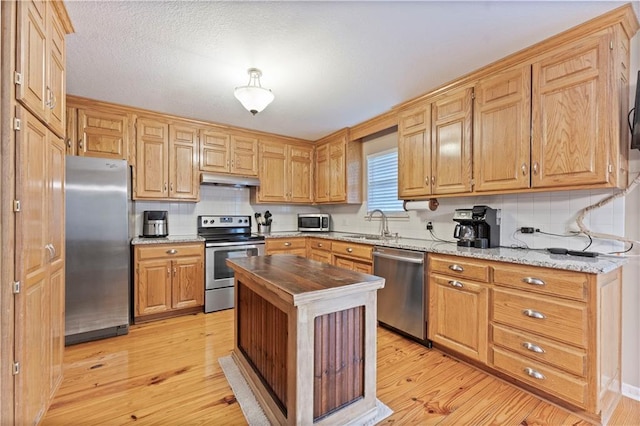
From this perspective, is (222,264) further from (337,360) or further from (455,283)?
(455,283)

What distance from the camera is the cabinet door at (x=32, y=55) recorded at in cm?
128

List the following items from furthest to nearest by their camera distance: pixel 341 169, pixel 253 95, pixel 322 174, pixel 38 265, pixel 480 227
Result: 1. pixel 322 174
2. pixel 341 169
3. pixel 480 227
4. pixel 253 95
5. pixel 38 265

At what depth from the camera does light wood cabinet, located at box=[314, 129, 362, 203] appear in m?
4.20

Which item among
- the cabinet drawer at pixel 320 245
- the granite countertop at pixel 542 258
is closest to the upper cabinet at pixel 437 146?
the granite countertop at pixel 542 258

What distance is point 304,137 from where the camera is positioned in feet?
15.2

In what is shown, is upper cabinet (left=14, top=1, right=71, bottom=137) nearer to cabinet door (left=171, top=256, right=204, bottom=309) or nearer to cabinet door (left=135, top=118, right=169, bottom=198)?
cabinet door (left=135, top=118, right=169, bottom=198)

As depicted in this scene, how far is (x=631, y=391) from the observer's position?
192 centimetres

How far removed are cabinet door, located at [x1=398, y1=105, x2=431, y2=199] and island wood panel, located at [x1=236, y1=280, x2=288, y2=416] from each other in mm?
2011

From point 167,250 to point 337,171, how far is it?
8.27ft

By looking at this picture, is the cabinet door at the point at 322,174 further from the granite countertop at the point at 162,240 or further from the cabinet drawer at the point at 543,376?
the cabinet drawer at the point at 543,376

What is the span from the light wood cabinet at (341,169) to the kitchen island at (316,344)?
2465mm

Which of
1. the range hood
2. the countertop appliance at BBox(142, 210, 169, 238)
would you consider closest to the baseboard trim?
the range hood

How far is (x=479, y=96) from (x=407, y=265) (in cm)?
162

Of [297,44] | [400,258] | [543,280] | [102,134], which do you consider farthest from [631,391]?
[102,134]
